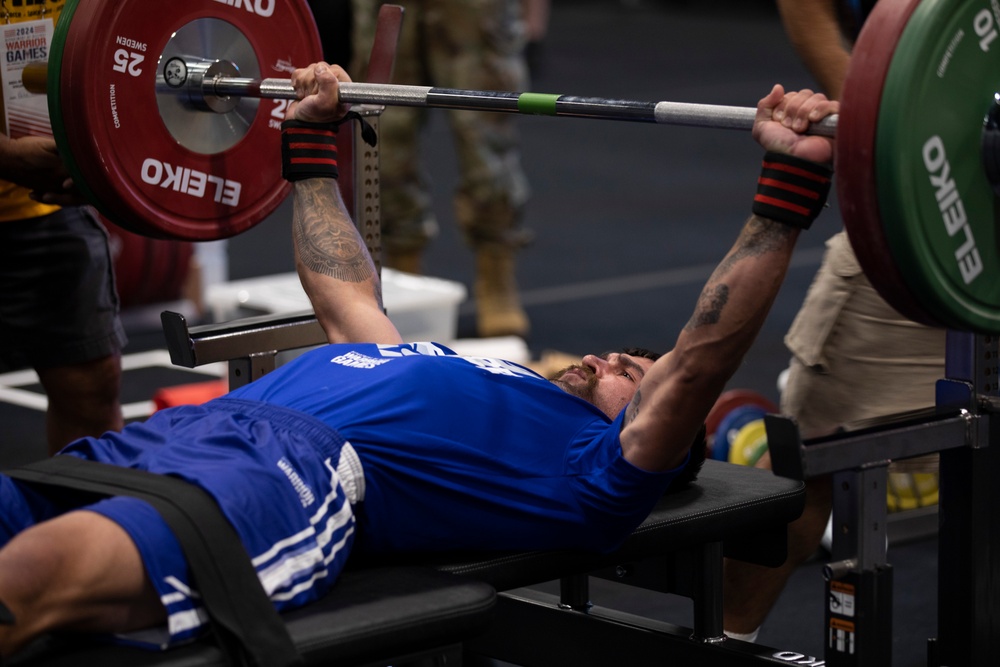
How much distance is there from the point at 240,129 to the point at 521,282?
124 inches

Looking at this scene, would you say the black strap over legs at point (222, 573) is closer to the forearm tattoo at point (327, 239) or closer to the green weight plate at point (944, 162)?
the forearm tattoo at point (327, 239)

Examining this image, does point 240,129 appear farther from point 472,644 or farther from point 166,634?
point 166,634

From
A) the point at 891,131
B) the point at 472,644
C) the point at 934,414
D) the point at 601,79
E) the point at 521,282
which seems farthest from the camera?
the point at 601,79

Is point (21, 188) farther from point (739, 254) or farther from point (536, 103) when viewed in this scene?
point (739, 254)

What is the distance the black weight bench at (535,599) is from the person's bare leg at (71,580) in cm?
4

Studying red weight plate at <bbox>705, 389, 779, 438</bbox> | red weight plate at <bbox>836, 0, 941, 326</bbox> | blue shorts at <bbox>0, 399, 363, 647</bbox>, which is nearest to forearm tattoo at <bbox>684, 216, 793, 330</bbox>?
red weight plate at <bbox>836, 0, 941, 326</bbox>

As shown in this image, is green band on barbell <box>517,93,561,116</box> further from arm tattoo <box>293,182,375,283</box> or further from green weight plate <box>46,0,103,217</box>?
green weight plate <box>46,0,103,217</box>

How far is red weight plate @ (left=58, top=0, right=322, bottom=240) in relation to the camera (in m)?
2.53

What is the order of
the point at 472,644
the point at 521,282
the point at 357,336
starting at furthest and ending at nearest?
the point at 521,282 < the point at 472,644 < the point at 357,336

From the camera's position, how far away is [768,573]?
8.45 feet

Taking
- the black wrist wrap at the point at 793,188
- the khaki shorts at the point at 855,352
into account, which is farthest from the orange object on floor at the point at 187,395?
the black wrist wrap at the point at 793,188

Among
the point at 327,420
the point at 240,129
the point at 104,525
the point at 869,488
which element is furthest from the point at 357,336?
the point at 869,488

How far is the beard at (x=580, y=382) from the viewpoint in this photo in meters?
2.31

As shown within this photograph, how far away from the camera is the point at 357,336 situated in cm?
241
